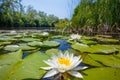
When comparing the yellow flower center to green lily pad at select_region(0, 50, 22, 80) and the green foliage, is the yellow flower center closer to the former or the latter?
green lily pad at select_region(0, 50, 22, 80)

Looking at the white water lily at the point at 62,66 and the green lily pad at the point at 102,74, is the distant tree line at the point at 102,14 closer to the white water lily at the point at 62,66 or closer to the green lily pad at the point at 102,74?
the green lily pad at the point at 102,74

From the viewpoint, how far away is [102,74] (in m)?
1.18

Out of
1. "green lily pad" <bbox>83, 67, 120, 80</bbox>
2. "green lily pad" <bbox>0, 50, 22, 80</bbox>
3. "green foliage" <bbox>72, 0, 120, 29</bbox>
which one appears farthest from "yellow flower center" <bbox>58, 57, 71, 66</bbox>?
"green foliage" <bbox>72, 0, 120, 29</bbox>

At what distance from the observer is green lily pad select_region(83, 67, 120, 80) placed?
1.11 meters

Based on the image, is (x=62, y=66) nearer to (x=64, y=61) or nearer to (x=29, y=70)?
(x=64, y=61)

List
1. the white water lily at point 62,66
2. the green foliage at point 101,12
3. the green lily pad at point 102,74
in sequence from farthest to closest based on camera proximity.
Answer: the green foliage at point 101,12 → the green lily pad at point 102,74 → the white water lily at point 62,66

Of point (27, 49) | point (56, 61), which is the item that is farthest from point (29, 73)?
point (27, 49)

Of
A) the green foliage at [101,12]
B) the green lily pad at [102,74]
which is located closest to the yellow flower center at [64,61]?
the green lily pad at [102,74]

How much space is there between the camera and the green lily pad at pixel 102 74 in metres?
1.11

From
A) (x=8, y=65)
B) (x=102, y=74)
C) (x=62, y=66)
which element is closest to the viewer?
(x=62, y=66)

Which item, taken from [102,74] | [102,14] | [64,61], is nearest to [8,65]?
[64,61]

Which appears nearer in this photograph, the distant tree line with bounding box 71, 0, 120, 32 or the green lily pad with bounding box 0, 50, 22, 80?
the green lily pad with bounding box 0, 50, 22, 80

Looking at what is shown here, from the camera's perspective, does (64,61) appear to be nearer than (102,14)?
Yes

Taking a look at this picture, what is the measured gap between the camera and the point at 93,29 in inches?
203
